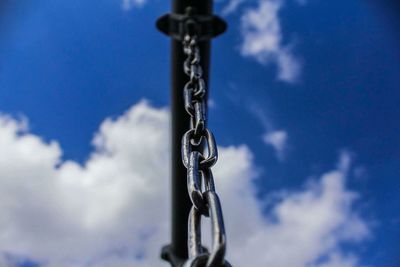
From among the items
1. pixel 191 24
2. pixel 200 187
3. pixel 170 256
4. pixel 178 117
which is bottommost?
pixel 200 187

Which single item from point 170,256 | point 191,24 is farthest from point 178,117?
point 170,256

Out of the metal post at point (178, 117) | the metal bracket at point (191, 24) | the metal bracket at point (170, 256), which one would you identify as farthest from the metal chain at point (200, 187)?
the metal bracket at point (170, 256)

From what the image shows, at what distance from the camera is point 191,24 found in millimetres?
2762

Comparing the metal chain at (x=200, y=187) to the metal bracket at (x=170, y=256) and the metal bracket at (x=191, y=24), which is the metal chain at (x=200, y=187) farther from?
the metal bracket at (x=170, y=256)

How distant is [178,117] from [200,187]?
7.11ft

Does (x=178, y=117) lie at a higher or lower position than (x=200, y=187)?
higher

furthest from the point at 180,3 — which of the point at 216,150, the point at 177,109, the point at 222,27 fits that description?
the point at 216,150

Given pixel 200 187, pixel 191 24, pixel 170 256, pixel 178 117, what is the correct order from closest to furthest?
1. pixel 200 187
2. pixel 191 24
3. pixel 178 117
4. pixel 170 256

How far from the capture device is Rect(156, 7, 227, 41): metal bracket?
285 cm

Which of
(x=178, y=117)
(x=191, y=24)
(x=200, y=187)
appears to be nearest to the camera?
(x=200, y=187)

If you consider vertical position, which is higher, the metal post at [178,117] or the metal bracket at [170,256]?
the metal post at [178,117]

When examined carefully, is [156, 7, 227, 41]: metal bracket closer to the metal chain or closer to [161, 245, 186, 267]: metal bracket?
the metal chain

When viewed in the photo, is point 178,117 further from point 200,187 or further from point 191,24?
point 200,187

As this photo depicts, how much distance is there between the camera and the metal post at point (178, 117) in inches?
118
